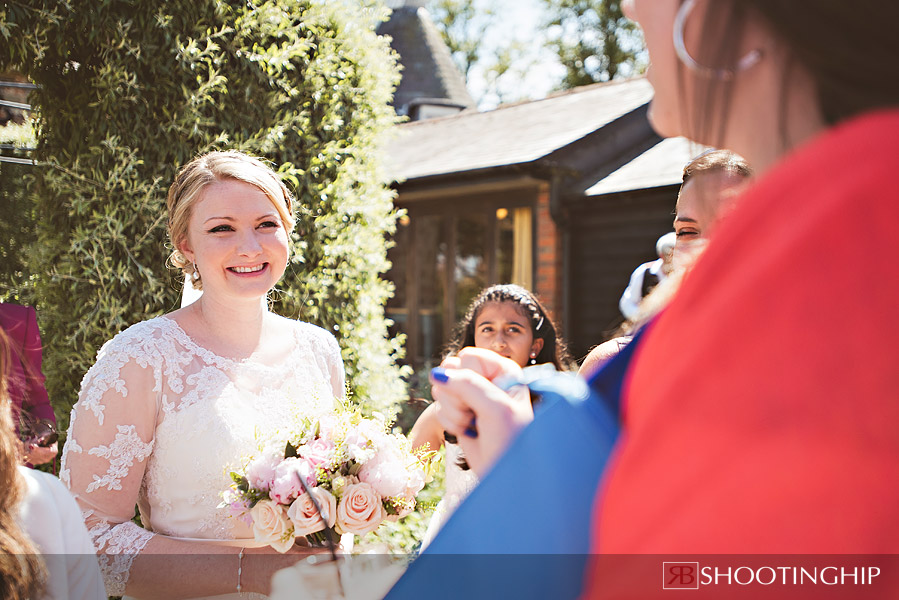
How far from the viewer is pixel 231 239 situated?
289cm

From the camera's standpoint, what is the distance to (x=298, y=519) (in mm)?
2146

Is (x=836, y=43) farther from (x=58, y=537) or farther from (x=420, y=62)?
(x=420, y=62)

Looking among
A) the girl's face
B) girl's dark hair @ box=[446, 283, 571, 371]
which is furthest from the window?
the girl's face

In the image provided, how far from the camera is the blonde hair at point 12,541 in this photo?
160 cm

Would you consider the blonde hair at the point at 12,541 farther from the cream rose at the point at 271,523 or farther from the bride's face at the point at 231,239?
the bride's face at the point at 231,239

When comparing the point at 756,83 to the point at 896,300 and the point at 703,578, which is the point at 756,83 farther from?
the point at 703,578

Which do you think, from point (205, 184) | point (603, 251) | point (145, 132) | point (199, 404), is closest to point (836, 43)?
point (199, 404)

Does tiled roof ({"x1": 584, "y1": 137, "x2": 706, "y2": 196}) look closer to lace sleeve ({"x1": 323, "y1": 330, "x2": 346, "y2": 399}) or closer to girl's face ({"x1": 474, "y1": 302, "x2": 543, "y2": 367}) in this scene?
girl's face ({"x1": 474, "y1": 302, "x2": 543, "y2": 367})

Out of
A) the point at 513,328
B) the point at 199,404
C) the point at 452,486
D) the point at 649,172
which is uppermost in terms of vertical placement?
the point at 649,172

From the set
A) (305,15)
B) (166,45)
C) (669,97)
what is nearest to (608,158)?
(305,15)

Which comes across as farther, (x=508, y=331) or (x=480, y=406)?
(x=508, y=331)

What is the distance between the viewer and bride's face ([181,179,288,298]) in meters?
2.88

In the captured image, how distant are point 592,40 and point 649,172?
93.3 ft

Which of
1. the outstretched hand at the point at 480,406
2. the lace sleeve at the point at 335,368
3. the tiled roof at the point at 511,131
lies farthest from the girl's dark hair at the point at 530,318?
the tiled roof at the point at 511,131
